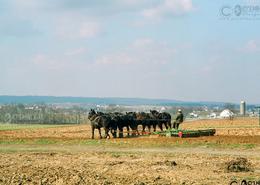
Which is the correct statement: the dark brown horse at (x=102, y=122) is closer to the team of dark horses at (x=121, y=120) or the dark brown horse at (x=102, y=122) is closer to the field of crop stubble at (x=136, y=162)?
the team of dark horses at (x=121, y=120)

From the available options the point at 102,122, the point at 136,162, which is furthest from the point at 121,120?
the point at 136,162

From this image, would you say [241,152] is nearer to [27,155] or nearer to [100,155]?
[100,155]

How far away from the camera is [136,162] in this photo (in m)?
21.1

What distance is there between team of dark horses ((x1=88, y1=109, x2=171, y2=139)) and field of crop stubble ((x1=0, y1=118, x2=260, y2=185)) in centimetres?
329

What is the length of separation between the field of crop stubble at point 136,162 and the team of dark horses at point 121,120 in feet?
10.8

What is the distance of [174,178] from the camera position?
16797mm

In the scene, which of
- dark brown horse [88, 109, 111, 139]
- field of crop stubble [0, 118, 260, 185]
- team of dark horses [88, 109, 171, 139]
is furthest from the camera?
team of dark horses [88, 109, 171, 139]

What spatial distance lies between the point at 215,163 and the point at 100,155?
5.97m

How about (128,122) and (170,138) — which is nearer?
(170,138)

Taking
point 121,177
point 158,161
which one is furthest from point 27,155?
point 121,177

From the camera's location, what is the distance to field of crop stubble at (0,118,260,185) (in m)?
16.8

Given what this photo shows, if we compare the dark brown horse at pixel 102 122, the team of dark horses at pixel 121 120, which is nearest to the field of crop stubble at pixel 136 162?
the dark brown horse at pixel 102 122

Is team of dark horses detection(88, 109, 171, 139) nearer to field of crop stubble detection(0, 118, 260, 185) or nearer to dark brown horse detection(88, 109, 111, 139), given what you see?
dark brown horse detection(88, 109, 111, 139)

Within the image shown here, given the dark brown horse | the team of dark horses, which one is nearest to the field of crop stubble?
the dark brown horse
